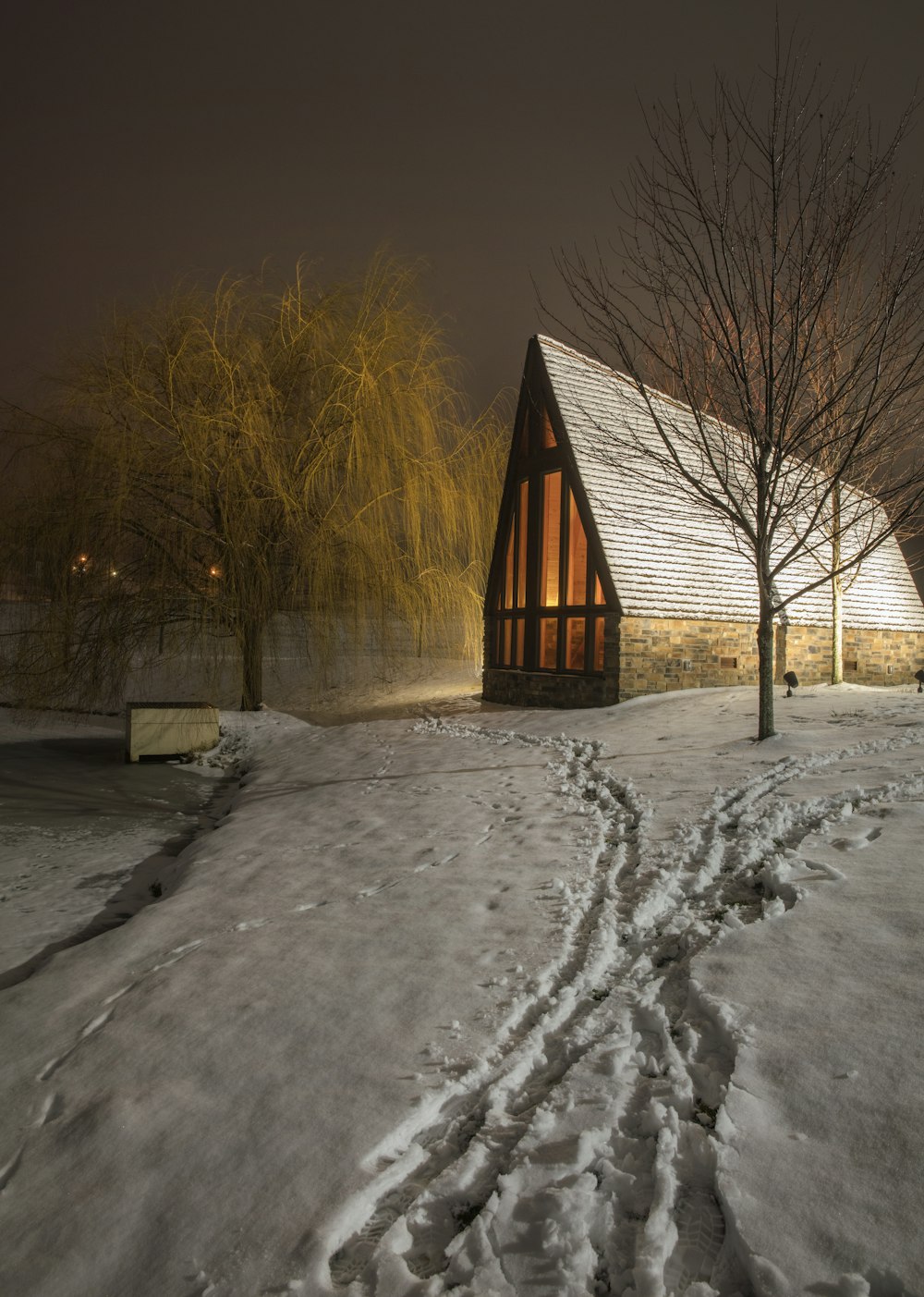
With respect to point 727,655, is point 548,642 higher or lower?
higher

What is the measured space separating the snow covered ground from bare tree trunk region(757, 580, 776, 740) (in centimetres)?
241

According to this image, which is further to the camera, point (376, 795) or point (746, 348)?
point (746, 348)

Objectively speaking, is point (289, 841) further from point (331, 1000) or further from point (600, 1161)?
point (600, 1161)

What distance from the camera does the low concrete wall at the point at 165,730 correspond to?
1210 cm

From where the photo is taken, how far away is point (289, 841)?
21.9ft

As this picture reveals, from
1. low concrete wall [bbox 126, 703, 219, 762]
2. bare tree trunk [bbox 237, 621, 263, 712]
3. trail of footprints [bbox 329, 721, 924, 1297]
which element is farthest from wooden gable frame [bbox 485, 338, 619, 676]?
trail of footprints [bbox 329, 721, 924, 1297]

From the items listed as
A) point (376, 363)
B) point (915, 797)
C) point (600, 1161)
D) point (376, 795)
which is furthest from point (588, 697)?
point (600, 1161)

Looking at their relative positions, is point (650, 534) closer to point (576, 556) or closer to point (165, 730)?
point (576, 556)

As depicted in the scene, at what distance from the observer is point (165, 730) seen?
12.2 meters

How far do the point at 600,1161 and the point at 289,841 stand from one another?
15.1ft

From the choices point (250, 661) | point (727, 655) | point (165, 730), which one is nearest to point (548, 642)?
point (727, 655)

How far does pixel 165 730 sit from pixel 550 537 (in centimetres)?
729

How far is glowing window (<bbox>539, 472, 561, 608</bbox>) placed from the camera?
14.4 m

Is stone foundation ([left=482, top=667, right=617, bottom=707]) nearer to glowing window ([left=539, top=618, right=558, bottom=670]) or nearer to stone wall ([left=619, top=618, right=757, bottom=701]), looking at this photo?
glowing window ([left=539, top=618, right=558, bottom=670])
